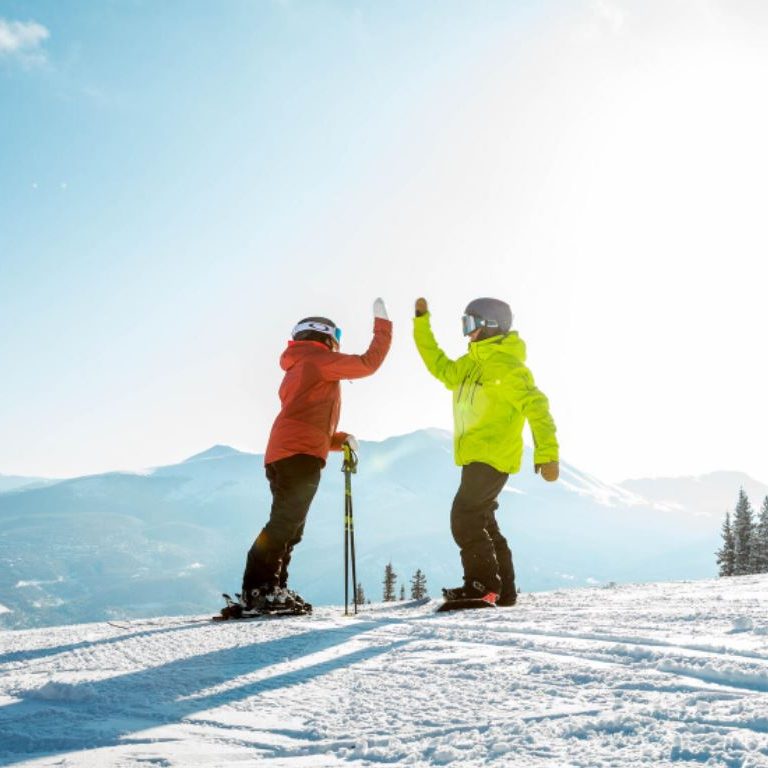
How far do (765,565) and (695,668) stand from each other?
36.3 metres

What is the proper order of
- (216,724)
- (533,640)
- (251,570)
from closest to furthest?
(216,724), (533,640), (251,570)

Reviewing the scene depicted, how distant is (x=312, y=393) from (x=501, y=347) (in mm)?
2218

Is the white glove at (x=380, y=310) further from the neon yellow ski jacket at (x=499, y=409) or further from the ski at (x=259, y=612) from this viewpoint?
the ski at (x=259, y=612)

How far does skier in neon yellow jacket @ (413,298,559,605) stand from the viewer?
7031 mm

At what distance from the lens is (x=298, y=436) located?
715 cm

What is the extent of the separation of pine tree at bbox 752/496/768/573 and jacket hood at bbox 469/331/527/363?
107ft

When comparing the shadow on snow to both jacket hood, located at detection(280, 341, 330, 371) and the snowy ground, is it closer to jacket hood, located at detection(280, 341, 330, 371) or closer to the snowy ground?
the snowy ground

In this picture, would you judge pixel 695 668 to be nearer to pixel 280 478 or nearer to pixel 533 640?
pixel 533 640

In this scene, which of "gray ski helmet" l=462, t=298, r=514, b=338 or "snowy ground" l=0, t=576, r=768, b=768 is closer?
"snowy ground" l=0, t=576, r=768, b=768

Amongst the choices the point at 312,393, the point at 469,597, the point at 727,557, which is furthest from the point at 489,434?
the point at 727,557

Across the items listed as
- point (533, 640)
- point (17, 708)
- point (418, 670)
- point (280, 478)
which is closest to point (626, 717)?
point (418, 670)

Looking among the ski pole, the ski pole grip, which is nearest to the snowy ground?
the ski pole

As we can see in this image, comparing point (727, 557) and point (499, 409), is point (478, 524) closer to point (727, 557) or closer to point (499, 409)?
point (499, 409)

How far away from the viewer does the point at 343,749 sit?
6.75ft
